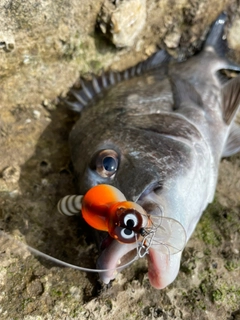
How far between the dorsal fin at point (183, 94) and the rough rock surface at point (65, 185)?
1.81 feet

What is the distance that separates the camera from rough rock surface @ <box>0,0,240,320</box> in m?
2.24

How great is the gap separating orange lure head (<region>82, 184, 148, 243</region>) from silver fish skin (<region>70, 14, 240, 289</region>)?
16 cm

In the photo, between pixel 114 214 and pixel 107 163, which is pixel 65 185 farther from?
pixel 114 214

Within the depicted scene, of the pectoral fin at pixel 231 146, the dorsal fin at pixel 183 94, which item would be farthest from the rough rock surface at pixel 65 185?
the dorsal fin at pixel 183 94

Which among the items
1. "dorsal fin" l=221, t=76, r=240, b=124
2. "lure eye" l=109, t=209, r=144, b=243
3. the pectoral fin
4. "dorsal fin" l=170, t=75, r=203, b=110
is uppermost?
"lure eye" l=109, t=209, r=144, b=243

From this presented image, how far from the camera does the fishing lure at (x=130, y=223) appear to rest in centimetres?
176

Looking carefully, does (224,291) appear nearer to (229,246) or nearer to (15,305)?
(229,246)

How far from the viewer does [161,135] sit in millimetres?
2439

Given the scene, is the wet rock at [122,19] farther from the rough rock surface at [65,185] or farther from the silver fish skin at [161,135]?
the silver fish skin at [161,135]

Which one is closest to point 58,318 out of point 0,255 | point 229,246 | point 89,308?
point 89,308

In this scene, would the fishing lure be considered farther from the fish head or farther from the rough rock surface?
the rough rock surface

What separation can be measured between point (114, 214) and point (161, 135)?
843 millimetres

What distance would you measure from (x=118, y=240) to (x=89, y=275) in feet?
2.02

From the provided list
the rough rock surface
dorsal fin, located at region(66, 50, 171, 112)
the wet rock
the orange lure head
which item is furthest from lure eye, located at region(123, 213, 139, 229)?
the wet rock
